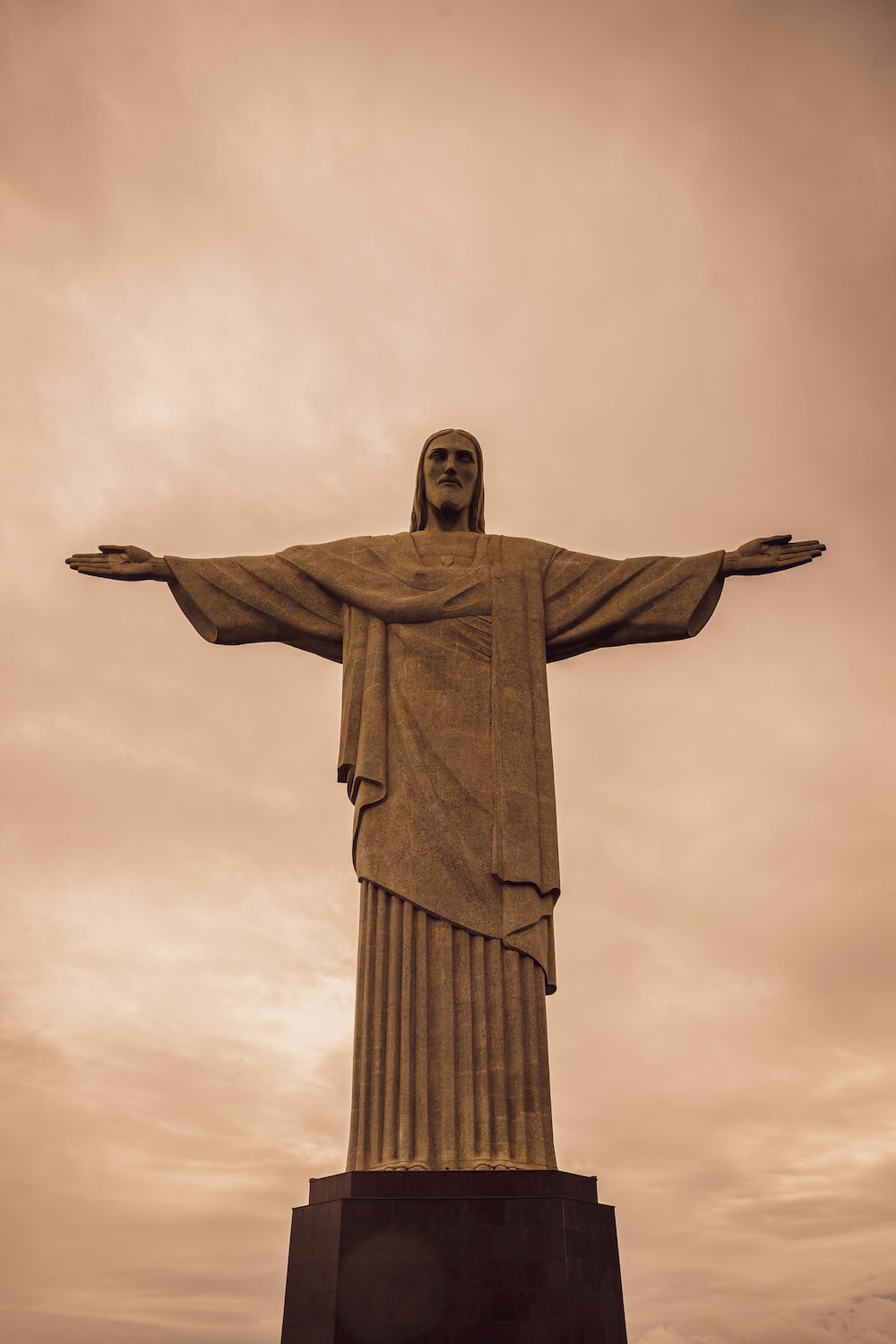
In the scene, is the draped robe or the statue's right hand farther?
the statue's right hand

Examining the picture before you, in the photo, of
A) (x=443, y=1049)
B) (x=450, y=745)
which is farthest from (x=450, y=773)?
(x=443, y=1049)

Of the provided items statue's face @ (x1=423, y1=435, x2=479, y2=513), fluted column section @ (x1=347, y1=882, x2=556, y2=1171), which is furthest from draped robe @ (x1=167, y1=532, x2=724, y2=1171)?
statue's face @ (x1=423, y1=435, x2=479, y2=513)

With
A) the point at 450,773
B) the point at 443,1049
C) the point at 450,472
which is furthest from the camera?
the point at 450,472

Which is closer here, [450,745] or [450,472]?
[450,745]

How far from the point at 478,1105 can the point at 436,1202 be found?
0.90 m

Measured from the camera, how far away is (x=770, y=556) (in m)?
11.4

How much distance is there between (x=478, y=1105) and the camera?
9.04 metres

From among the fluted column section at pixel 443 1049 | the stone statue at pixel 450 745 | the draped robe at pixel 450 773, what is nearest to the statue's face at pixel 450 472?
the stone statue at pixel 450 745

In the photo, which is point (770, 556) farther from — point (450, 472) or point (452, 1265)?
point (452, 1265)

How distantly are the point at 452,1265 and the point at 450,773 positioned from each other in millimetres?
3901

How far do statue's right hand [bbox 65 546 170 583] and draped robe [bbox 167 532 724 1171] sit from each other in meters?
0.19

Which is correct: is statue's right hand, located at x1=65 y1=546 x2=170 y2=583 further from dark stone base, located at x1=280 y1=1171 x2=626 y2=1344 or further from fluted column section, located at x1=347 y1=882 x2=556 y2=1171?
dark stone base, located at x1=280 y1=1171 x2=626 y2=1344

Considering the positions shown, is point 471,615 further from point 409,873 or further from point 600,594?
point 409,873

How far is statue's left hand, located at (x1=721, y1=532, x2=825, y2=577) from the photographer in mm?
11305
